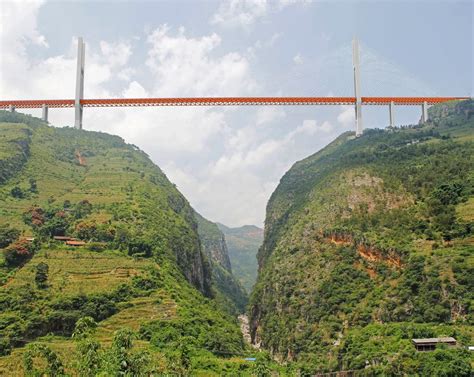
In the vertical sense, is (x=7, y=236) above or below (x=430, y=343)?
above

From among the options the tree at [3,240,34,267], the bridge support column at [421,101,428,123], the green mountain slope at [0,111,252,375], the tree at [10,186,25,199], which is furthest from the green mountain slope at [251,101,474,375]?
the tree at [10,186,25,199]

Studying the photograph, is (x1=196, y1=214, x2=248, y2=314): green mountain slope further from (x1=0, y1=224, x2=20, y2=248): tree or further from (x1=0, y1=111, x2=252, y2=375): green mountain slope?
(x1=0, y1=224, x2=20, y2=248): tree

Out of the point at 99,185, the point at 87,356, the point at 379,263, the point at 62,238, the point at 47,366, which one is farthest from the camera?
the point at 99,185

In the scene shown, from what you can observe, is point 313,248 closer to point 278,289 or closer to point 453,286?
point 278,289

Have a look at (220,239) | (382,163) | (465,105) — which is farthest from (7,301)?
(220,239)

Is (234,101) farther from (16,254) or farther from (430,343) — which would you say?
(430,343)

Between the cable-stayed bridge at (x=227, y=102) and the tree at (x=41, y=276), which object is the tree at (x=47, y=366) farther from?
the cable-stayed bridge at (x=227, y=102)

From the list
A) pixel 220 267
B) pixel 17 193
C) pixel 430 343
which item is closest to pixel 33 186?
pixel 17 193

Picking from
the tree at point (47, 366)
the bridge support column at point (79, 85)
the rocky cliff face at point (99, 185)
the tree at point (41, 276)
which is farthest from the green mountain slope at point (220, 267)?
the tree at point (47, 366)
